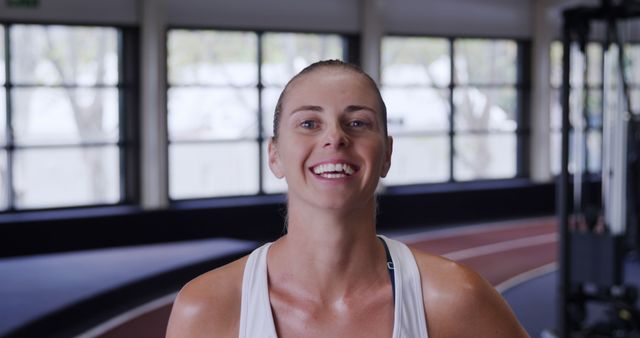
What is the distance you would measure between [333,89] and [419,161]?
8.60 metres

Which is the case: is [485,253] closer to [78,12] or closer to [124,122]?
[124,122]

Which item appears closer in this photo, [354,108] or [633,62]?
[354,108]

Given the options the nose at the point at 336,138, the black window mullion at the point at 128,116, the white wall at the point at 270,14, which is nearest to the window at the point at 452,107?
the white wall at the point at 270,14

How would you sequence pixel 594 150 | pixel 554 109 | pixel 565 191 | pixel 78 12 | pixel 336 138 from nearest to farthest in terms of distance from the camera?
pixel 336 138 → pixel 565 191 → pixel 78 12 → pixel 554 109 → pixel 594 150

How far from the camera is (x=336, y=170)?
967 millimetres

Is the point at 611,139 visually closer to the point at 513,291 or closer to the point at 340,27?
the point at 513,291

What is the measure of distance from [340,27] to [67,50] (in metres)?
2.77

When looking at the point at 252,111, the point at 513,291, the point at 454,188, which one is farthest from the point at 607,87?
the point at 454,188

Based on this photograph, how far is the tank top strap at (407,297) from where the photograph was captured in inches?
39.9

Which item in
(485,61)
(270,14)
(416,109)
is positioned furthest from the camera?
(485,61)

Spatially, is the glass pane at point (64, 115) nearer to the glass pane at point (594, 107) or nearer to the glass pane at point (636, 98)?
the glass pane at point (594, 107)

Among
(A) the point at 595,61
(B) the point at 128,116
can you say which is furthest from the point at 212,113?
(A) the point at 595,61

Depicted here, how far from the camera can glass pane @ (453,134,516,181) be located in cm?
983

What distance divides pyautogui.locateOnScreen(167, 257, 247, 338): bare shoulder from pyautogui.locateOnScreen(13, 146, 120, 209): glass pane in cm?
652
